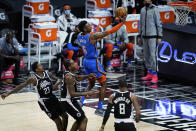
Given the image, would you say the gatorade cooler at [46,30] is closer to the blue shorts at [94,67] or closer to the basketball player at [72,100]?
the blue shorts at [94,67]

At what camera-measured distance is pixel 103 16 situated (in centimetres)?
1922

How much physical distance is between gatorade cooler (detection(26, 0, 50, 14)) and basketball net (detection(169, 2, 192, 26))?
4.59 m

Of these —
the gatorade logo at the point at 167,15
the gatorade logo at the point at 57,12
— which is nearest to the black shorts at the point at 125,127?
the gatorade logo at the point at 57,12

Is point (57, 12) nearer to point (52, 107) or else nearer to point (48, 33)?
point (48, 33)

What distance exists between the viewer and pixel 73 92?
9633mm

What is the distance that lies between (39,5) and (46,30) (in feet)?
5.51

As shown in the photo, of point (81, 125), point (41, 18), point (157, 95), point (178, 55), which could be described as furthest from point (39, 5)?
point (81, 125)

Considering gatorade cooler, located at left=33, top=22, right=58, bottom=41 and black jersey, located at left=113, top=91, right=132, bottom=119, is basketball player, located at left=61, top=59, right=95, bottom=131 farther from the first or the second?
gatorade cooler, located at left=33, top=22, right=58, bottom=41

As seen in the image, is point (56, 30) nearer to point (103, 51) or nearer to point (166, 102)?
point (103, 51)

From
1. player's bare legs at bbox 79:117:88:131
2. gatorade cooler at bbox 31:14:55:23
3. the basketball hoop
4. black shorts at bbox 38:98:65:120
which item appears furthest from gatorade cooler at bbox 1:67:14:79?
player's bare legs at bbox 79:117:88:131

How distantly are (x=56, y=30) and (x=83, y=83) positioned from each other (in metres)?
2.14

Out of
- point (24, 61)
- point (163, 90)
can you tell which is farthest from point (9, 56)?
point (163, 90)

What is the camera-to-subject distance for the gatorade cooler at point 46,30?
55.9 ft

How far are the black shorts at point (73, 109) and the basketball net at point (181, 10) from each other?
23.0 ft
